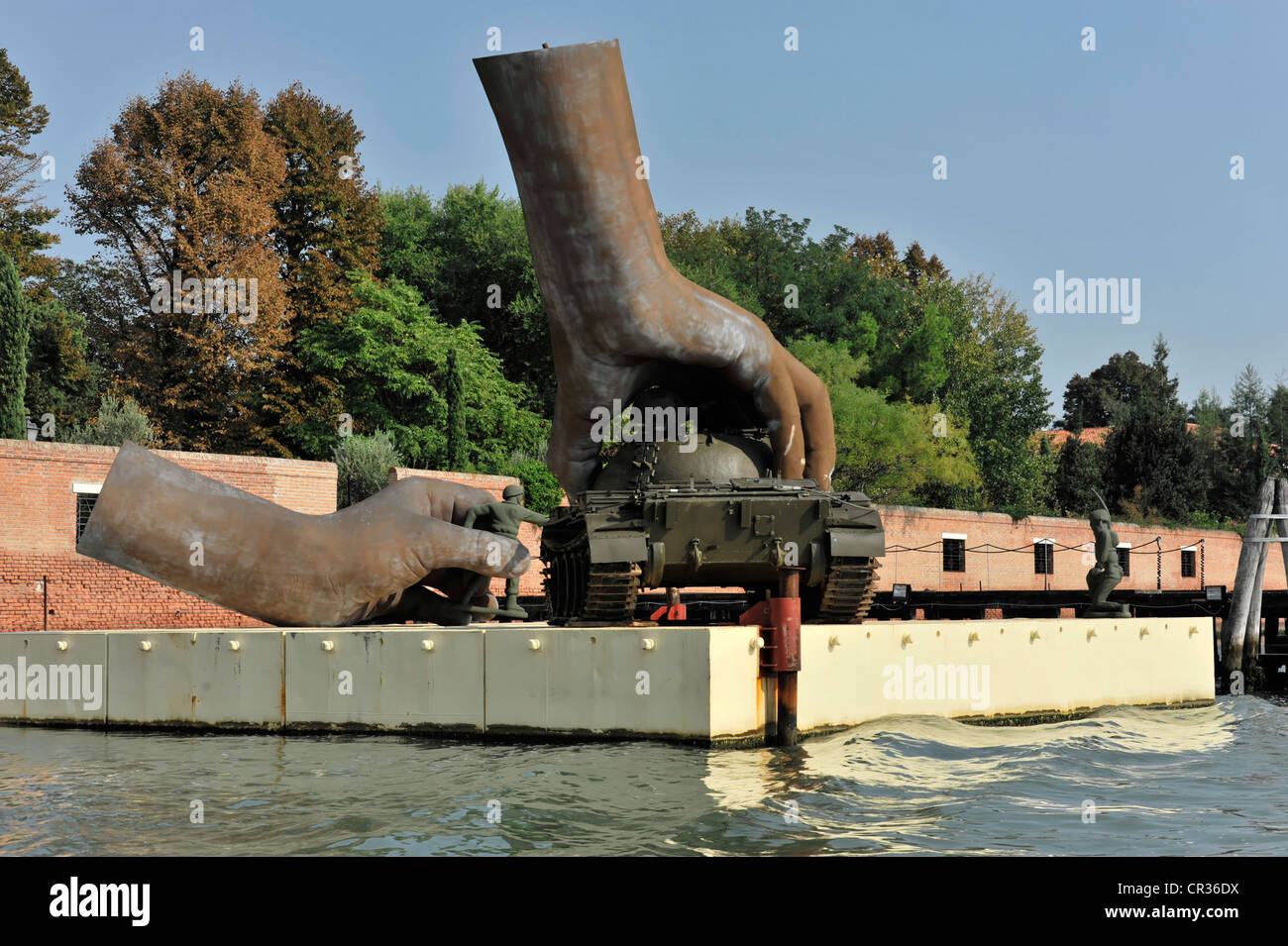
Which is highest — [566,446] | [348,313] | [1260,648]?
[348,313]

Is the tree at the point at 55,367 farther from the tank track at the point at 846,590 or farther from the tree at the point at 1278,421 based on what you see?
the tree at the point at 1278,421

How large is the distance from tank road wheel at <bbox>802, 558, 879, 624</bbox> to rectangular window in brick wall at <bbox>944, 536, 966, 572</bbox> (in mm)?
21513

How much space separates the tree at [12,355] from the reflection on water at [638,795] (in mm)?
15245

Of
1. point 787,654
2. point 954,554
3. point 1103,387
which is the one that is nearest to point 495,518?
point 787,654

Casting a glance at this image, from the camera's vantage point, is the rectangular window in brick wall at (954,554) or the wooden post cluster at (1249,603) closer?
the wooden post cluster at (1249,603)

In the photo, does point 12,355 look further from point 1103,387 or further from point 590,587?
point 1103,387

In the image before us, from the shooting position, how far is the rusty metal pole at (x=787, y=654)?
10805 mm

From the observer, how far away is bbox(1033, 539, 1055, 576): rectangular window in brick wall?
36975mm

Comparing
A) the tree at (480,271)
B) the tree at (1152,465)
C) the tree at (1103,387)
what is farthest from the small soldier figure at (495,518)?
the tree at (1103,387)
